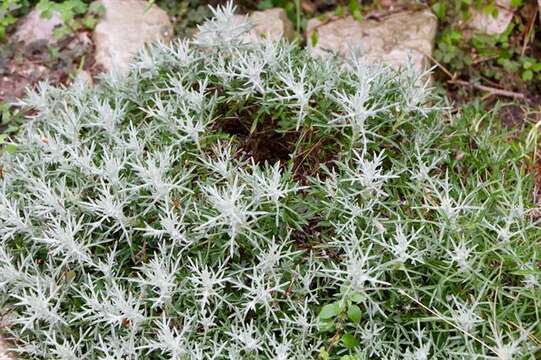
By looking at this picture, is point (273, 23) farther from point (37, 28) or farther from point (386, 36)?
point (37, 28)

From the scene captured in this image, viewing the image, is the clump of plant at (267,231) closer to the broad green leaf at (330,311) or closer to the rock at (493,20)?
the broad green leaf at (330,311)

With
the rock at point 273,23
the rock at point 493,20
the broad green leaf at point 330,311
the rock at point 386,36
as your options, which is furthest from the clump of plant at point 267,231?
the rock at point 493,20

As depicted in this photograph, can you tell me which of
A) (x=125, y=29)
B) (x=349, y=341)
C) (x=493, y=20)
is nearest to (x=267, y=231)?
(x=349, y=341)

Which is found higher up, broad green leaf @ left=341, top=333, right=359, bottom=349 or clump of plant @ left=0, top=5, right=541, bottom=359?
clump of plant @ left=0, top=5, right=541, bottom=359

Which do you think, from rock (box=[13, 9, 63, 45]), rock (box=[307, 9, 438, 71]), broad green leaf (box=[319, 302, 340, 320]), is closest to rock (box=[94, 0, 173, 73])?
rock (box=[13, 9, 63, 45])

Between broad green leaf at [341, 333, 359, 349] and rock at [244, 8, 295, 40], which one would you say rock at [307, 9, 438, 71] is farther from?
broad green leaf at [341, 333, 359, 349]

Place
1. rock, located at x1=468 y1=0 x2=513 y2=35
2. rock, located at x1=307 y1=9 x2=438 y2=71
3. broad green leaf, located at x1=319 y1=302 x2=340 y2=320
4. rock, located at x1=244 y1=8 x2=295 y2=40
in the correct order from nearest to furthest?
broad green leaf, located at x1=319 y1=302 x2=340 y2=320
rock, located at x1=307 y1=9 x2=438 y2=71
rock, located at x1=244 y1=8 x2=295 y2=40
rock, located at x1=468 y1=0 x2=513 y2=35
